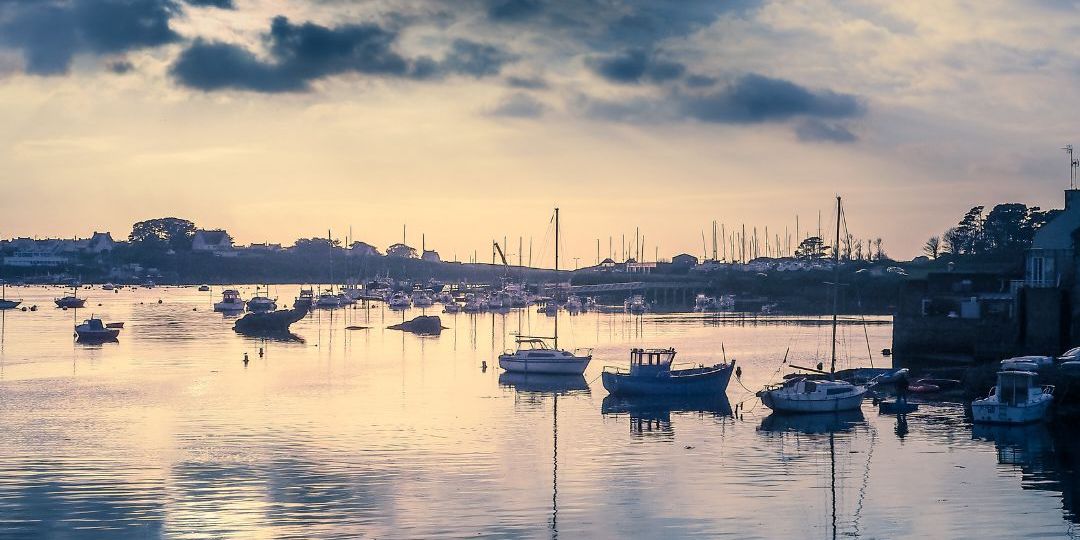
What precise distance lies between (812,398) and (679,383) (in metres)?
8.94

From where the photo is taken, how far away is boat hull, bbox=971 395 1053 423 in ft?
169

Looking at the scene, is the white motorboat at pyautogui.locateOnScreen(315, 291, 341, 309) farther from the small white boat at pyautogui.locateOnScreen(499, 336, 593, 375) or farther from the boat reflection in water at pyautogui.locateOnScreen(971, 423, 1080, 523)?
the boat reflection in water at pyautogui.locateOnScreen(971, 423, 1080, 523)

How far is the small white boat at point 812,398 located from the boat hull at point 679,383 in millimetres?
6415

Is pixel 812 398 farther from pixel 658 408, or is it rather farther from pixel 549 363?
pixel 549 363

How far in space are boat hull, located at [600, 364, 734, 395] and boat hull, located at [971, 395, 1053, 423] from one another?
46.0 ft

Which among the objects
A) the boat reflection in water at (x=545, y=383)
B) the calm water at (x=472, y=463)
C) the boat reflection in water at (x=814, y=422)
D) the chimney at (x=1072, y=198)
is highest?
the chimney at (x=1072, y=198)

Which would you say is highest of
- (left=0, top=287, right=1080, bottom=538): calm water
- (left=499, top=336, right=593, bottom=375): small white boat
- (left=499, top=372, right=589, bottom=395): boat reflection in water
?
(left=499, top=336, right=593, bottom=375): small white boat

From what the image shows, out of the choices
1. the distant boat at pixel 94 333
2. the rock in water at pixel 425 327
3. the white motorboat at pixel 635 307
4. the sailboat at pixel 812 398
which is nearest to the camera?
the sailboat at pixel 812 398

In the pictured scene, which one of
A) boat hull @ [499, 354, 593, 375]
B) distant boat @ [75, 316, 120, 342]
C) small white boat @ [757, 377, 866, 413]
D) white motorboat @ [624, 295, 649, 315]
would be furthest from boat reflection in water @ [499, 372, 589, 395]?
white motorboat @ [624, 295, 649, 315]

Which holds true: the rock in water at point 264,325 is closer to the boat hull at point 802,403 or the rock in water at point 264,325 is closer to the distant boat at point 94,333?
the distant boat at point 94,333

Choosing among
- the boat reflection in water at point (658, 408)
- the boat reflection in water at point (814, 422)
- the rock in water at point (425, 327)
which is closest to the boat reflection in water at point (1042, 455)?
the boat reflection in water at point (814, 422)

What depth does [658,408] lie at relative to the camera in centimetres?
5972

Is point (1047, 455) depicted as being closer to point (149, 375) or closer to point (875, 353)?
point (875, 353)

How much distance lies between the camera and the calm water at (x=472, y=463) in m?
34.2
